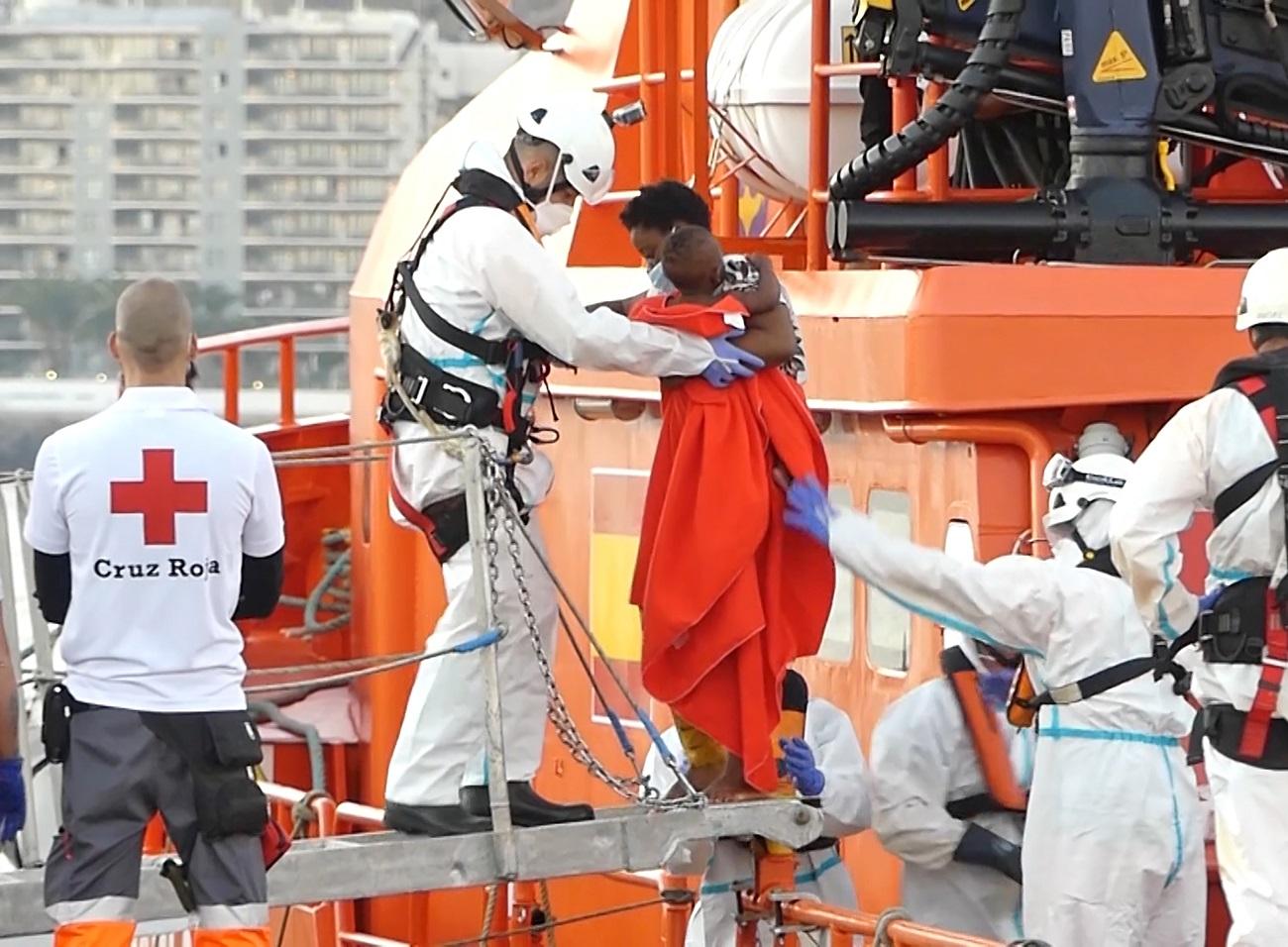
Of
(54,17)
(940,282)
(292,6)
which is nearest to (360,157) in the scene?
(292,6)

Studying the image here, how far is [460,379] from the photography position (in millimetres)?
5828

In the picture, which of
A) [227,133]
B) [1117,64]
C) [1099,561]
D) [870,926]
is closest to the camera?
[870,926]

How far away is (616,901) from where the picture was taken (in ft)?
26.0

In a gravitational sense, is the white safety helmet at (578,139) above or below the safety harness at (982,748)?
above

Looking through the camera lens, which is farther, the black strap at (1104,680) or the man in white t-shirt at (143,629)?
the black strap at (1104,680)

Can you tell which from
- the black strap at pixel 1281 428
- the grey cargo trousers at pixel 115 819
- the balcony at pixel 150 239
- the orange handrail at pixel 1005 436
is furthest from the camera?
the balcony at pixel 150 239

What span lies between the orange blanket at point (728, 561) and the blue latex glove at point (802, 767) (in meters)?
0.11

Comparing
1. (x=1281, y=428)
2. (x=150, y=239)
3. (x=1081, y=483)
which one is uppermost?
(x=150, y=239)

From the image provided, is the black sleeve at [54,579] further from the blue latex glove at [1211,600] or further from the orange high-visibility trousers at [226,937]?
the blue latex glove at [1211,600]

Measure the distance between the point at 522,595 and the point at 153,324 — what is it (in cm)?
125

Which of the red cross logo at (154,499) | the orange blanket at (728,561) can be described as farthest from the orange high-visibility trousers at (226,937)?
the orange blanket at (728,561)

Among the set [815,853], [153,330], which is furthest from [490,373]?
[815,853]

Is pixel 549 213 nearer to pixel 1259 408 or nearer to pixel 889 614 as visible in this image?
pixel 889 614

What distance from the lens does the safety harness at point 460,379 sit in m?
5.82
